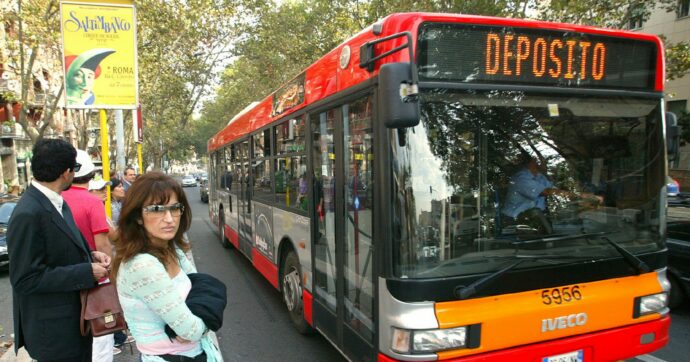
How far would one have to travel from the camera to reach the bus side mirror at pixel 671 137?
10.8 feet

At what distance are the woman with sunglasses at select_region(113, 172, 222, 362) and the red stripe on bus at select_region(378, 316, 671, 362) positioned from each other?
54.2 inches

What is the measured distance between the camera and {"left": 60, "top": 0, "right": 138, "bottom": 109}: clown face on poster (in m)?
4.93

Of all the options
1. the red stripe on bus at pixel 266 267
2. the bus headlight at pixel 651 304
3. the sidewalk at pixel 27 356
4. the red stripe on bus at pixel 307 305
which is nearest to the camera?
the bus headlight at pixel 651 304

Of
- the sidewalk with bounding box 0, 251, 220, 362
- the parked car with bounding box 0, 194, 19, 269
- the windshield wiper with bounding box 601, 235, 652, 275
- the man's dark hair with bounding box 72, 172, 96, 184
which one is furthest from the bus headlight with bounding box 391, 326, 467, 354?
the parked car with bounding box 0, 194, 19, 269

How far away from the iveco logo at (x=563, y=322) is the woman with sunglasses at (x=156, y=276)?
6.69 feet

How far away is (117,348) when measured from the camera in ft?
14.4

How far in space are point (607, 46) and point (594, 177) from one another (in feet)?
3.08

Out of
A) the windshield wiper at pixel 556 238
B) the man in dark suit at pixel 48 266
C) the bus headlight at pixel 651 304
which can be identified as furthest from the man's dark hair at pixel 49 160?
the bus headlight at pixel 651 304

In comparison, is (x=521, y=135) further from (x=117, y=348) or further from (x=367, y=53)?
A: (x=117, y=348)

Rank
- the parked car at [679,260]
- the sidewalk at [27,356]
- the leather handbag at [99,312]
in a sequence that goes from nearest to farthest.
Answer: the leather handbag at [99,312] < the sidewalk at [27,356] < the parked car at [679,260]

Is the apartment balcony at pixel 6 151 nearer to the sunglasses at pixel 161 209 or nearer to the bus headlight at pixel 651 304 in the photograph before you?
the sunglasses at pixel 161 209

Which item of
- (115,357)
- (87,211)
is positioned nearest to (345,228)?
(87,211)

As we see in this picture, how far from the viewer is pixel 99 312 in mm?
2424

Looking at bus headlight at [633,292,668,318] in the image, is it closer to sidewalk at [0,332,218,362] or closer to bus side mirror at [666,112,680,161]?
bus side mirror at [666,112,680,161]
